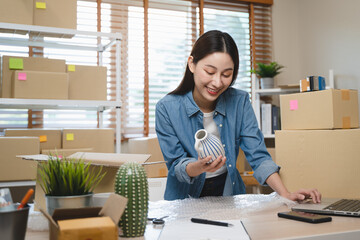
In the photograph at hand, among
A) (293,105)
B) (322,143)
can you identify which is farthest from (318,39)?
(322,143)

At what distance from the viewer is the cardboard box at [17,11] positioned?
7.07 feet

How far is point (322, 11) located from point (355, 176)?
6.26ft

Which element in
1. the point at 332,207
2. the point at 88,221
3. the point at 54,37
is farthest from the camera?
the point at 54,37

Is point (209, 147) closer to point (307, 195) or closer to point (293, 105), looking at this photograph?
point (307, 195)

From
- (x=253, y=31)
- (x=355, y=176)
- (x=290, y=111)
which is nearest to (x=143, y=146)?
(x=290, y=111)

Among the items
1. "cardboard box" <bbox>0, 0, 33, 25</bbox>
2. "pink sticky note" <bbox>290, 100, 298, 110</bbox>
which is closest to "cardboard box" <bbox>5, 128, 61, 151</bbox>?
"cardboard box" <bbox>0, 0, 33, 25</bbox>

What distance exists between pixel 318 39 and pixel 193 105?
2.41m

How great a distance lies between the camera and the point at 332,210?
0.97 metres

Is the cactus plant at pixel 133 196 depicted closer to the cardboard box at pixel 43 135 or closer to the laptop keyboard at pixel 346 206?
the laptop keyboard at pixel 346 206

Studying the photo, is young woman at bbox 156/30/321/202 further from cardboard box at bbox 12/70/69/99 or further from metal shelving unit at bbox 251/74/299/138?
metal shelving unit at bbox 251/74/299/138

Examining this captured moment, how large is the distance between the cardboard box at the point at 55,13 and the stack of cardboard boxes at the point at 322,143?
1519mm

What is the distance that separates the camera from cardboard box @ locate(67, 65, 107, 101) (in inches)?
91.7

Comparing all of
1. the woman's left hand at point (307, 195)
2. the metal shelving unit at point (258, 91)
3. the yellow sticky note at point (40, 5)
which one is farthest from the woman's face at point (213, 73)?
the metal shelving unit at point (258, 91)

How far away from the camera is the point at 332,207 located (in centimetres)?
102
